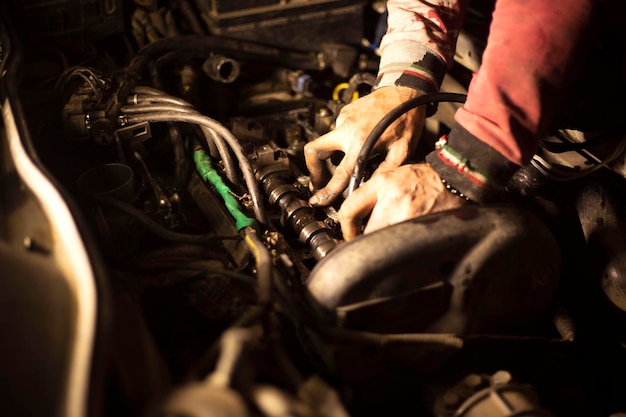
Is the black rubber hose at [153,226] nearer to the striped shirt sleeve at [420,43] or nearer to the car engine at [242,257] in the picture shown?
the car engine at [242,257]

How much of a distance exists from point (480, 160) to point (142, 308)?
0.79m

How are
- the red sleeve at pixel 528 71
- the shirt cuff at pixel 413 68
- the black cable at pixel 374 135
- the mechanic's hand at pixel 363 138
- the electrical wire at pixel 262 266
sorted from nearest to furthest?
the electrical wire at pixel 262 266, the red sleeve at pixel 528 71, the black cable at pixel 374 135, the mechanic's hand at pixel 363 138, the shirt cuff at pixel 413 68

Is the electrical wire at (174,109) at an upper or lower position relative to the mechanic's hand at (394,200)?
upper

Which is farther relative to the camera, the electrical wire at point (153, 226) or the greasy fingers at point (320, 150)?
the greasy fingers at point (320, 150)

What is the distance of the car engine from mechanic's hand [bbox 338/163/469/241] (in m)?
0.09

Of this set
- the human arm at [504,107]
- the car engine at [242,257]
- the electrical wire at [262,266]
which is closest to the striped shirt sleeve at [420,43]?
the car engine at [242,257]

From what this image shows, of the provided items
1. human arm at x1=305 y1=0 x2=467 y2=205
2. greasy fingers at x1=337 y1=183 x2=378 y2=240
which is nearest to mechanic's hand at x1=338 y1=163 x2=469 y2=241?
greasy fingers at x1=337 y1=183 x2=378 y2=240

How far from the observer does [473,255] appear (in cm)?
120

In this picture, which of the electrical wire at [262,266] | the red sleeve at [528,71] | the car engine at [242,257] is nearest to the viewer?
the car engine at [242,257]

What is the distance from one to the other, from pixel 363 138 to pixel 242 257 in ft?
1.49

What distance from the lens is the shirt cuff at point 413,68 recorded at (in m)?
1.66

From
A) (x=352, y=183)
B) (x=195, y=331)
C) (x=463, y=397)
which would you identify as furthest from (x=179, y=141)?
(x=463, y=397)

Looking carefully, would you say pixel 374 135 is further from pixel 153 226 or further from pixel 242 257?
pixel 153 226

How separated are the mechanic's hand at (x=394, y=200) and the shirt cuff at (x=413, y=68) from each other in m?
0.36
